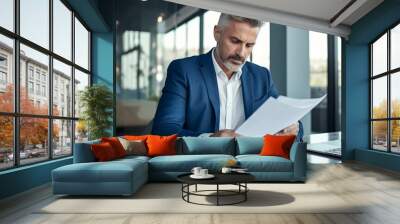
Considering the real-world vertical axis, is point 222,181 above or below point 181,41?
below

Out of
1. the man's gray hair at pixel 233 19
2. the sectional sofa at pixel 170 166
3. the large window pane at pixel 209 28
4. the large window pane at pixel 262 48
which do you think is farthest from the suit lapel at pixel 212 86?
the sectional sofa at pixel 170 166

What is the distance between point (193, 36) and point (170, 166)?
4.06 m

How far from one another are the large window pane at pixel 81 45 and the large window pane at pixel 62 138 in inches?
56.5

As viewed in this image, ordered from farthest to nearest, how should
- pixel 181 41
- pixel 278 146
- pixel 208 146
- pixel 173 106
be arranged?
pixel 181 41 → pixel 173 106 → pixel 208 146 → pixel 278 146

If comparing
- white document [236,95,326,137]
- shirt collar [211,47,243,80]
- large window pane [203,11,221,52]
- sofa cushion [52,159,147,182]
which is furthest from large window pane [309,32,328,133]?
sofa cushion [52,159,147,182]

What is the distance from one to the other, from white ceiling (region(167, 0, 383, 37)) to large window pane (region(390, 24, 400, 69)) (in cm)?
70

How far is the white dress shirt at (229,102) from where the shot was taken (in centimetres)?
859

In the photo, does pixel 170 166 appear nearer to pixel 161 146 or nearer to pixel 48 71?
pixel 161 146

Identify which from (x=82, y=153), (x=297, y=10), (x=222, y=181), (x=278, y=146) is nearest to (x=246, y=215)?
(x=222, y=181)

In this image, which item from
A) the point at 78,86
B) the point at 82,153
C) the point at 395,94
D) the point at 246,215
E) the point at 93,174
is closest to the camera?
the point at 246,215

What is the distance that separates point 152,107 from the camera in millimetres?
8805

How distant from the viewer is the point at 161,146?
6523 mm

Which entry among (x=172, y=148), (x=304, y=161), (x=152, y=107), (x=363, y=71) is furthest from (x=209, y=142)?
(x=363, y=71)

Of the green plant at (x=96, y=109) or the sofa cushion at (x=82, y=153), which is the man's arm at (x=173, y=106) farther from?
the sofa cushion at (x=82, y=153)
